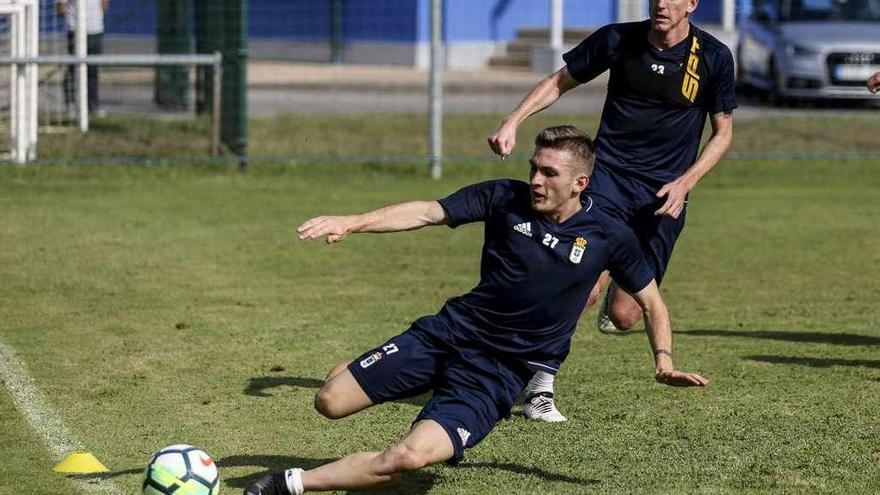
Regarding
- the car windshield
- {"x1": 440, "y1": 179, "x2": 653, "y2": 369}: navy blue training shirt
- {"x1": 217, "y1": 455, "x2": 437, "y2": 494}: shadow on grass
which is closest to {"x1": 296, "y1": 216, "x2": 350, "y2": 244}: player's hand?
{"x1": 440, "y1": 179, "x2": 653, "y2": 369}: navy blue training shirt

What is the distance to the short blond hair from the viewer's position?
613cm

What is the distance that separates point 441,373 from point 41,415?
2301 mm

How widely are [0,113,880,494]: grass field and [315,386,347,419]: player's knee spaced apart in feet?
1.59

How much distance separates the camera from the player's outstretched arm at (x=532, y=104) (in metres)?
7.05

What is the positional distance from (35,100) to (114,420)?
9421 mm

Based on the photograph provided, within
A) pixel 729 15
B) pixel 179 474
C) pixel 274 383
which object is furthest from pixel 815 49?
pixel 179 474

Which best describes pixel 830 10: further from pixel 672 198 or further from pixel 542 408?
pixel 542 408

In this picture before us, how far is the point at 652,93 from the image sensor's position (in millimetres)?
7797

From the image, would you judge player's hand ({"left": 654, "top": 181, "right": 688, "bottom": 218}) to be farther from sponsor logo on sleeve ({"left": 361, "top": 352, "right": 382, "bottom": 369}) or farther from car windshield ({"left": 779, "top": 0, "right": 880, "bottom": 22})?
car windshield ({"left": 779, "top": 0, "right": 880, "bottom": 22})

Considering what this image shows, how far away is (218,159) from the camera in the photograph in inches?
660

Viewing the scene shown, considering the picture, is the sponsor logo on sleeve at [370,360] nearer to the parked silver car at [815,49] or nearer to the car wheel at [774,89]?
the parked silver car at [815,49]

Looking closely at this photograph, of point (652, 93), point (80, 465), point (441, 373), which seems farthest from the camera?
point (652, 93)

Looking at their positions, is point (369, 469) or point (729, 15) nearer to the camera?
point (369, 469)

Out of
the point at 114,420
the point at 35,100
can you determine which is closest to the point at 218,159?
the point at 35,100
